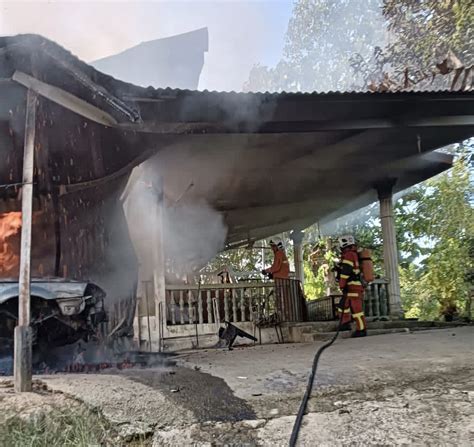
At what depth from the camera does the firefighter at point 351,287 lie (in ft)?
29.1

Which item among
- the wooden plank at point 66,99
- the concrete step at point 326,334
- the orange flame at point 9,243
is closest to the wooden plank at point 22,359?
the orange flame at point 9,243

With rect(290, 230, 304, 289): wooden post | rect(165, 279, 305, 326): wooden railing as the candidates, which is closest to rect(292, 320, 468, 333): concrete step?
rect(165, 279, 305, 326): wooden railing

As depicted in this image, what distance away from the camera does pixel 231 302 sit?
1010 cm

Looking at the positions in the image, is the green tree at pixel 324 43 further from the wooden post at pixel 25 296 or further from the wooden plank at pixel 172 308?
the wooden post at pixel 25 296

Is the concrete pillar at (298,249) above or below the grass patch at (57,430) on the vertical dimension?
above

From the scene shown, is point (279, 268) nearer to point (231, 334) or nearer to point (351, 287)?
point (351, 287)

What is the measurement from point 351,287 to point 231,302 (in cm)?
244

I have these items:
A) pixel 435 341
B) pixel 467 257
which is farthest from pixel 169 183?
pixel 467 257

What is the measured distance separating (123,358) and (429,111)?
5.51m

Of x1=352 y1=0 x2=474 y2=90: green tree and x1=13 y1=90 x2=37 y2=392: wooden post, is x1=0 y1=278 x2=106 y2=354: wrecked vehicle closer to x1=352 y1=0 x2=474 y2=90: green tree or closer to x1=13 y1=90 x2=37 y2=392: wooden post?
x1=13 y1=90 x2=37 y2=392: wooden post

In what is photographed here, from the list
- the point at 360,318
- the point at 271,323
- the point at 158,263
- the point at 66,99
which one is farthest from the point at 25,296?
the point at 271,323

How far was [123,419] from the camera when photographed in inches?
142

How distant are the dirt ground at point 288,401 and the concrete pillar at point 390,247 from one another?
627 cm

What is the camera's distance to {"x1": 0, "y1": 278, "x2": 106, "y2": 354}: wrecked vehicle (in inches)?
213
